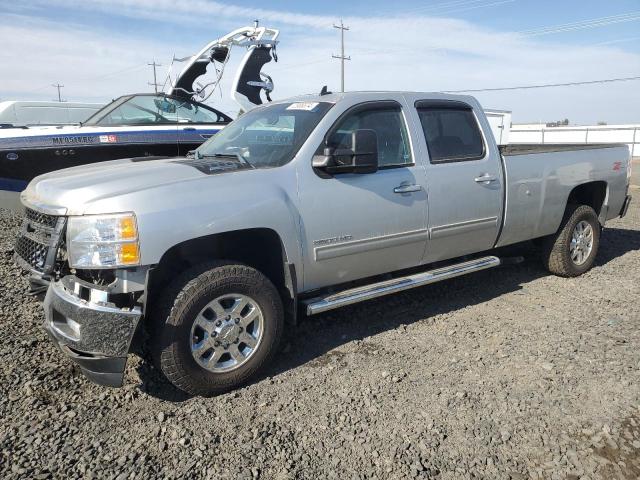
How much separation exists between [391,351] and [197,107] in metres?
6.15

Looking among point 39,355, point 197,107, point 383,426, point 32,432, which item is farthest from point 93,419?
point 197,107

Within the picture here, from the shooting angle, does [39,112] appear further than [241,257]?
Yes

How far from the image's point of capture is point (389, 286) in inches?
161

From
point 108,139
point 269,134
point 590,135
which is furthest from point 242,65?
point 590,135

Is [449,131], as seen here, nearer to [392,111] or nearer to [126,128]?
[392,111]

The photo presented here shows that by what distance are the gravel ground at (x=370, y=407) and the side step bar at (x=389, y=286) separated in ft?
1.38

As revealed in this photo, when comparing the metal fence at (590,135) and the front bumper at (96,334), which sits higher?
the metal fence at (590,135)

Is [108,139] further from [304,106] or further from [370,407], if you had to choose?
[370,407]

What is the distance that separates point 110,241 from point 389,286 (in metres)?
2.11

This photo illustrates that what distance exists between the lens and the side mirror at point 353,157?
11.8 feet

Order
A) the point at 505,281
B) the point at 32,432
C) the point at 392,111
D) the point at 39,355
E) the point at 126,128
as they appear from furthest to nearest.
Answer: the point at 126,128 < the point at 505,281 < the point at 392,111 < the point at 39,355 < the point at 32,432

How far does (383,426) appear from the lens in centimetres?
304

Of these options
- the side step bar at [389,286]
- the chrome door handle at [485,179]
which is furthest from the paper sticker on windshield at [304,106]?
the chrome door handle at [485,179]

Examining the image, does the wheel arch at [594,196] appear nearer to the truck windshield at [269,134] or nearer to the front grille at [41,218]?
the truck windshield at [269,134]
